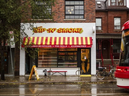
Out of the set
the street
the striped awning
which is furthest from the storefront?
the street

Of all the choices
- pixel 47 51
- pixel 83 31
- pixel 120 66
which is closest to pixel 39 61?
pixel 47 51

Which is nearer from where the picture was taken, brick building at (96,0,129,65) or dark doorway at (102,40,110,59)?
brick building at (96,0,129,65)

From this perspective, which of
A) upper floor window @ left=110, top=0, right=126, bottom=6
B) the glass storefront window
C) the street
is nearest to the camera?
the street

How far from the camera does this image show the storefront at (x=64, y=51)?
54.3 feet

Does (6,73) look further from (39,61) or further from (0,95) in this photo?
(0,95)

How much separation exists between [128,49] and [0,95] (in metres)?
6.33

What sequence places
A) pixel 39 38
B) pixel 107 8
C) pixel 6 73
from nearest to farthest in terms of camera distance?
pixel 39 38 < pixel 6 73 < pixel 107 8

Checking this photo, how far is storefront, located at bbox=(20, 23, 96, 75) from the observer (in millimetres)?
16547

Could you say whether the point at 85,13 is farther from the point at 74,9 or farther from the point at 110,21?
the point at 110,21

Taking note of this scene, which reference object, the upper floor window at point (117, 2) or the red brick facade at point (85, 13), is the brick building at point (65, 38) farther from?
the upper floor window at point (117, 2)

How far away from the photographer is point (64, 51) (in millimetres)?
16844

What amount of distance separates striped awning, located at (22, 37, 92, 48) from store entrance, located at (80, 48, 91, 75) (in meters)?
1.04

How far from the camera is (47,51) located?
1689 cm

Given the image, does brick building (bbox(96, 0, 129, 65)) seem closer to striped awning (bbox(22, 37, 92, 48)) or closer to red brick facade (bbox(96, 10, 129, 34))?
red brick facade (bbox(96, 10, 129, 34))
